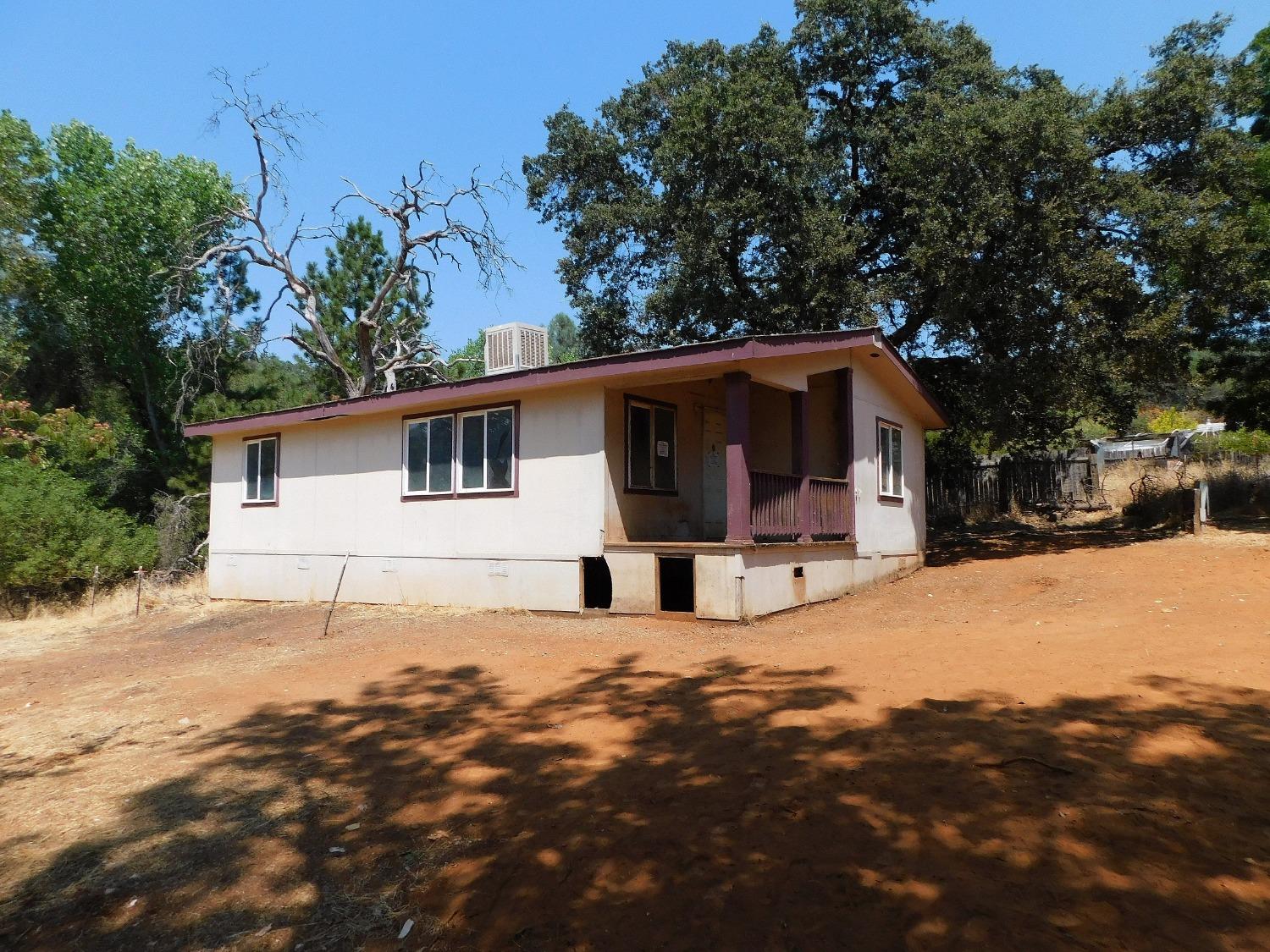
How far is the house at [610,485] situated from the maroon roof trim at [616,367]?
0.03 metres

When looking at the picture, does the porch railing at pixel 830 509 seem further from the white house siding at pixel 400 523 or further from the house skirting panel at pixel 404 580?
the house skirting panel at pixel 404 580

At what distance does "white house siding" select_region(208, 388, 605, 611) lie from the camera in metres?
11.5

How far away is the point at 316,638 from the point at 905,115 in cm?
1602

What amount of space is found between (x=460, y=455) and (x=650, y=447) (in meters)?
2.94

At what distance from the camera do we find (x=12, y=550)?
17.8m

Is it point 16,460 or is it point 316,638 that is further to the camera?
point 16,460

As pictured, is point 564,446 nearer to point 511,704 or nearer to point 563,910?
point 511,704

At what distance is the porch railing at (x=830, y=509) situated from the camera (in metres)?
11.8

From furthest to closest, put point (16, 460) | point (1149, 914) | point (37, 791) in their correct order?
point (16, 460) → point (37, 791) → point (1149, 914)

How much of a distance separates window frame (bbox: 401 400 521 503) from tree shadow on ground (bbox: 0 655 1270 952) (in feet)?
20.7

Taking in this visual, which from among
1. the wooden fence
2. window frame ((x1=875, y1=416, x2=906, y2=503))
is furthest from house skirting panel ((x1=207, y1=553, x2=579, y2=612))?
the wooden fence

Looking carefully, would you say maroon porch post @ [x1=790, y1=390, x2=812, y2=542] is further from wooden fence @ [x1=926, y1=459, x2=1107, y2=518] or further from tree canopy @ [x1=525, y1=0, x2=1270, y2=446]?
wooden fence @ [x1=926, y1=459, x2=1107, y2=518]

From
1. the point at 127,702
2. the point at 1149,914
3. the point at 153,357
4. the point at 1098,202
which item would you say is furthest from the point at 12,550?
the point at 1098,202

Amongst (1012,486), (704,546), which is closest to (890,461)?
(704,546)
